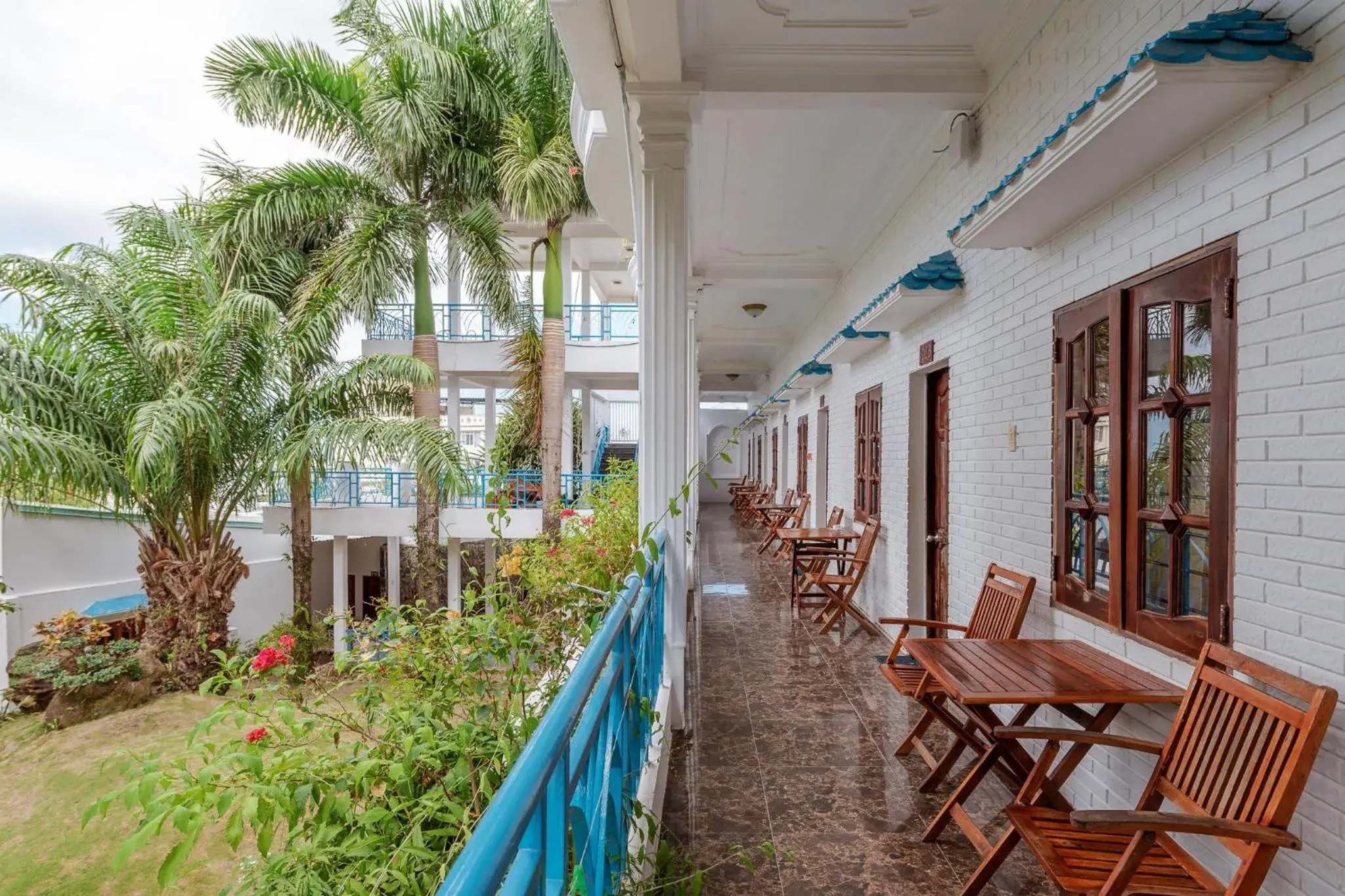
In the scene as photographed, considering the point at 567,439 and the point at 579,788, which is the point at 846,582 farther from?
the point at 567,439

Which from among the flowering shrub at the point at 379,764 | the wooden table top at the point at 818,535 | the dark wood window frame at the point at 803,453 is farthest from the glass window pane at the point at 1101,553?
the dark wood window frame at the point at 803,453

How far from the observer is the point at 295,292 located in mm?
9211

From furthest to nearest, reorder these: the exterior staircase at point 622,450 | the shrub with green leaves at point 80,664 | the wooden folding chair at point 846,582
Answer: the exterior staircase at point 622,450 < the shrub with green leaves at point 80,664 < the wooden folding chair at point 846,582

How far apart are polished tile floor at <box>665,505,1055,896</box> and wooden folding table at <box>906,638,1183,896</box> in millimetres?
147

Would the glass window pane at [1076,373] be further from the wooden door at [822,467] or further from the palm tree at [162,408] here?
the palm tree at [162,408]

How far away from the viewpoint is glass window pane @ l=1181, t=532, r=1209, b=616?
214 centimetres

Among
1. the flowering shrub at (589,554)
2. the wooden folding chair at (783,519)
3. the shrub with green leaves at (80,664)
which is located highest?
the flowering shrub at (589,554)

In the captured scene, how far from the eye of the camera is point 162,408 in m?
6.64

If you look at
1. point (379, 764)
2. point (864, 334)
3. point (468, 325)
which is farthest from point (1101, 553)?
point (468, 325)

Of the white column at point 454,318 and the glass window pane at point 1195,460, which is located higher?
the white column at point 454,318

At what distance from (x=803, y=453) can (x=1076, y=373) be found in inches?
338

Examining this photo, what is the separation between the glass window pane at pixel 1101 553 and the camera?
8.70 ft

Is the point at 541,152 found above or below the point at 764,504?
above

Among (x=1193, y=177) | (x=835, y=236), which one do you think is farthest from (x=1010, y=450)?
(x=835, y=236)
